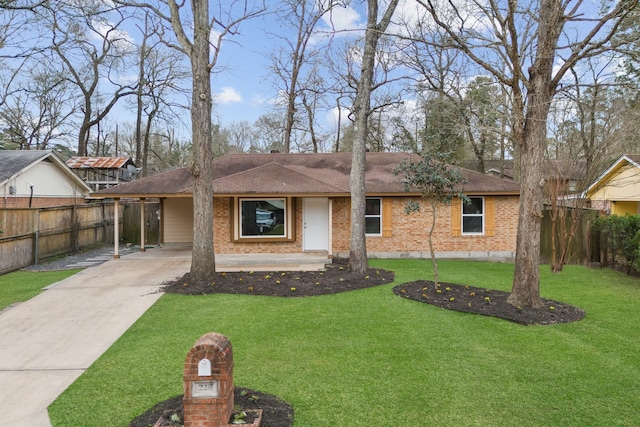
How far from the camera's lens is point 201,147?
9352mm

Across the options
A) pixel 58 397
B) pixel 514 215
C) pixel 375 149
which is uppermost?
pixel 375 149

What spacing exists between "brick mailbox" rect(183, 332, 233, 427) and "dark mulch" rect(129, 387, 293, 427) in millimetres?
206

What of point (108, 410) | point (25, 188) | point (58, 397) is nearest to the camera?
point (108, 410)

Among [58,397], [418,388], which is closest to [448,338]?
Result: [418,388]

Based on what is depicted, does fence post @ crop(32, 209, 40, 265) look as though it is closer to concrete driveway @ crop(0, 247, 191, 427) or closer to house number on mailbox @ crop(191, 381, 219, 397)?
concrete driveway @ crop(0, 247, 191, 427)

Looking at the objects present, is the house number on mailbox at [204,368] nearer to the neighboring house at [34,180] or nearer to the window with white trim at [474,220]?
the window with white trim at [474,220]

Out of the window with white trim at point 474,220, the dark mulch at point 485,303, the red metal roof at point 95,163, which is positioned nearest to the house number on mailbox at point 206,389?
the dark mulch at point 485,303

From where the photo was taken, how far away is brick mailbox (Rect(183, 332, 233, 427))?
3256 millimetres

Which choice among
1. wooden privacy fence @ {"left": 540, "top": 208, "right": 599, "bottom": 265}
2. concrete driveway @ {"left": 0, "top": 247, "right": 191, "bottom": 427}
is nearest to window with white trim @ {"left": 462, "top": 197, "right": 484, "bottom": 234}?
wooden privacy fence @ {"left": 540, "top": 208, "right": 599, "bottom": 265}

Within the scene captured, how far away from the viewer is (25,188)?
16.8 metres

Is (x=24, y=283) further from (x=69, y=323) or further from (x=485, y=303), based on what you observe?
(x=485, y=303)

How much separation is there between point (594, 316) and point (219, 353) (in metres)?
6.55

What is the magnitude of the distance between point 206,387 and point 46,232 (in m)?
12.8

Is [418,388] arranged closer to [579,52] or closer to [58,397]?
[58,397]
